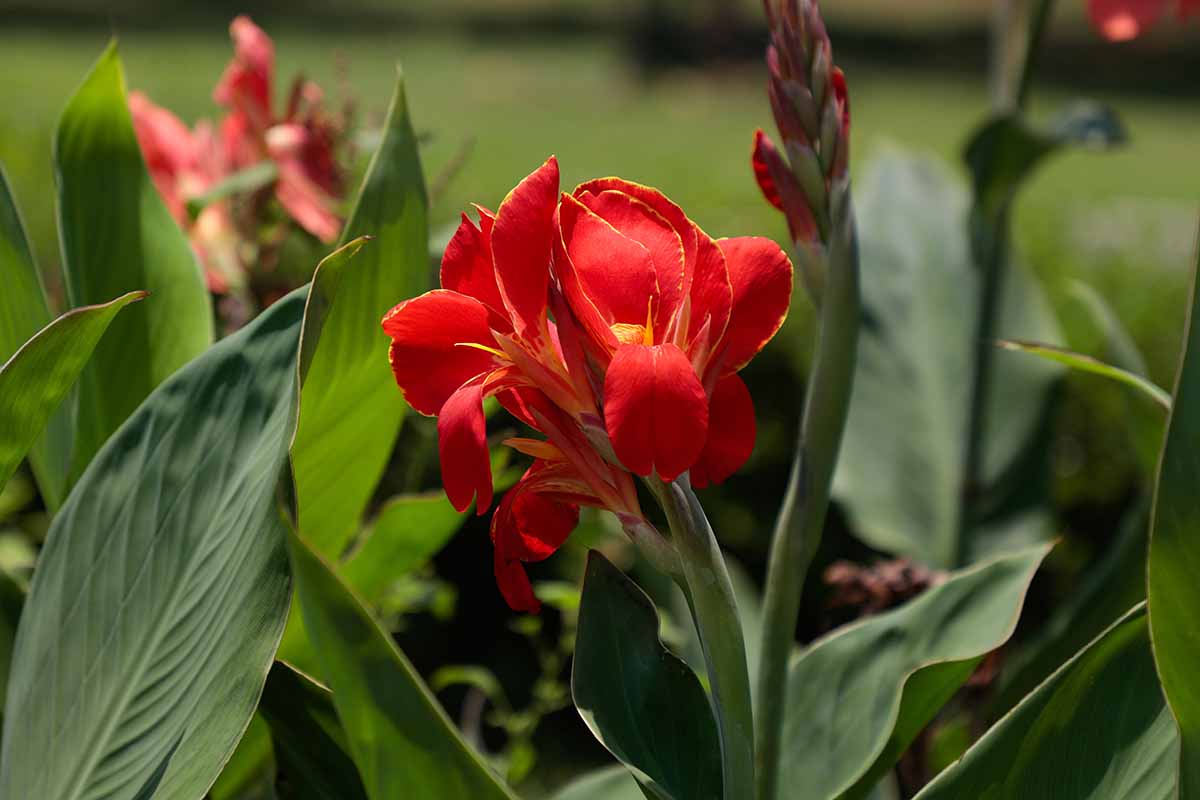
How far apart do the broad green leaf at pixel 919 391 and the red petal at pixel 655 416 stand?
2.76ft

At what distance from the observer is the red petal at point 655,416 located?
45 cm

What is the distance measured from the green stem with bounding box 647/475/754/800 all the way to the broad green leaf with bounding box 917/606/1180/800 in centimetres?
10

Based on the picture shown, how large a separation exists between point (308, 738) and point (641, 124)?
31.8 feet

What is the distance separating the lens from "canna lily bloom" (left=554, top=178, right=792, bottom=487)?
0.45 metres

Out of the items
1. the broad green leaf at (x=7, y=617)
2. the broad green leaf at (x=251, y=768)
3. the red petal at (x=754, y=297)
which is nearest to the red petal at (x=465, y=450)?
the red petal at (x=754, y=297)

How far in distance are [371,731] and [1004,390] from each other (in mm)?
1010

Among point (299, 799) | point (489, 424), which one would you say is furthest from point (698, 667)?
point (299, 799)

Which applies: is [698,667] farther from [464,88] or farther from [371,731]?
[464,88]

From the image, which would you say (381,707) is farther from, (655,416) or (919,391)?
(919,391)

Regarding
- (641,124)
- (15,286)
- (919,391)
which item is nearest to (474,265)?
(15,286)

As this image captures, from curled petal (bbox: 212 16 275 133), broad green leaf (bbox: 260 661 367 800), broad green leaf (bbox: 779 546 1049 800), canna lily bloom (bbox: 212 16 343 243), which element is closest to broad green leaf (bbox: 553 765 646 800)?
broad green leaf (bbox: 779 546 1049 800)

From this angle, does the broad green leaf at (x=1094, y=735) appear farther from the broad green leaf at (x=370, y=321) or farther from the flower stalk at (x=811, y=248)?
the broad green leaf at (x=370, y=321)

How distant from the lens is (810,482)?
56 centimetres

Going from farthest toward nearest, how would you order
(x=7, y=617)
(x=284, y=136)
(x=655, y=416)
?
(x=284, y=136)
(x=7, y=617)
(x=655, y=416)
